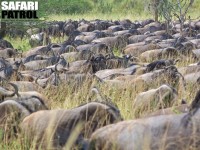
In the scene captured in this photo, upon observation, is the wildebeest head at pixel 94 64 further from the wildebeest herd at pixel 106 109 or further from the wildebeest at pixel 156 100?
the wildebeest at pixel 156 100

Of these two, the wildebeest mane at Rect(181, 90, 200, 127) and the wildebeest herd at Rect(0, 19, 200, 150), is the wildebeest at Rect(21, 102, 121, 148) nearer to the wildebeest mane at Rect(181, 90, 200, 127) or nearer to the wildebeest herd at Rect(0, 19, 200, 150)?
the wildebeest herd at Rect(0, 19, 200, 150)

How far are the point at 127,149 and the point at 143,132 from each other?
16 cm

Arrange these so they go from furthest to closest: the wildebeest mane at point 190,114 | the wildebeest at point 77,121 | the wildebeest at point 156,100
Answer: the wildebeest at point 156,100, the wildebeest at point 77,121, the wildebeest mane at point 190,114

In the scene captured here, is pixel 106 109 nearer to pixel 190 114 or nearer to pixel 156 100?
pixel 190 114

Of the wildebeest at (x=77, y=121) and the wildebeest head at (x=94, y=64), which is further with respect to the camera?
the wildebeest head at (x=94, y=64)

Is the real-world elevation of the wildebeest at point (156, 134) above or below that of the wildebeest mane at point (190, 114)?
below

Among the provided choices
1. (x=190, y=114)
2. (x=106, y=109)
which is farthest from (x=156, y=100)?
(x=190, y=114)

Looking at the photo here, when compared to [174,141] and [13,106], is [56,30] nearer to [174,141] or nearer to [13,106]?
[13,106]

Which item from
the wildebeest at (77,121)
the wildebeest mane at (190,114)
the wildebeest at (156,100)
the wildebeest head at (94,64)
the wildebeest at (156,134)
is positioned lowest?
the wildebeest head at (94,64)

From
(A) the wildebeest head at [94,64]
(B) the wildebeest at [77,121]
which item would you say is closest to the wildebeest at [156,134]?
(B) the wildebeest at [77,121]

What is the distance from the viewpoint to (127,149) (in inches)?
150

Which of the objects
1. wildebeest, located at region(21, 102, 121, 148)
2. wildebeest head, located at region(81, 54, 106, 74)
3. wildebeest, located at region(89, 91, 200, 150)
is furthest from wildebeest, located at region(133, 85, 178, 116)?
wildebeest head, located at region(81, 54, 106, 74)

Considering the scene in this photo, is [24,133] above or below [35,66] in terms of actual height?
above

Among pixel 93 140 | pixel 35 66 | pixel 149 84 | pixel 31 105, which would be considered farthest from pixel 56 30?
pixel 93 140
